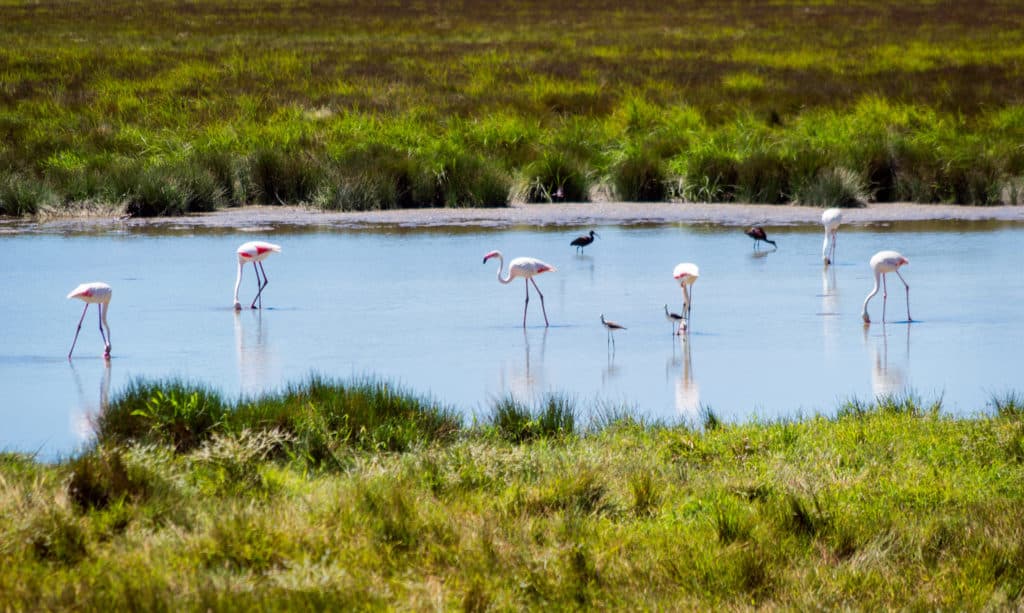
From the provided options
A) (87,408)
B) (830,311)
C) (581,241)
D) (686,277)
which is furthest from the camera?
(581,241)

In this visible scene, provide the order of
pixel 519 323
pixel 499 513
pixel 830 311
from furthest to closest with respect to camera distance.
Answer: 1. pixel 830 311
2. pixel 519 323
3. pixel 499 513

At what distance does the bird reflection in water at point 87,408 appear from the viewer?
7652mm

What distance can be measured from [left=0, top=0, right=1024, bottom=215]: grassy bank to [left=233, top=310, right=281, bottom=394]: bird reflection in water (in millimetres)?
9353

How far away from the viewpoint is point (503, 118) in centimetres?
2662

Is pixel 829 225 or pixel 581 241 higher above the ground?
pixel 829 225

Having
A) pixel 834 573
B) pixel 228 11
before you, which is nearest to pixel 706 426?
pixel 834 573

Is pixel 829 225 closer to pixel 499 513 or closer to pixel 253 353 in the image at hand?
pixel 253 353

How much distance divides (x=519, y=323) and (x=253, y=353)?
8.34ft

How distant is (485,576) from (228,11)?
59.1m

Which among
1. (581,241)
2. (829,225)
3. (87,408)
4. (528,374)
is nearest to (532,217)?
(581,241)

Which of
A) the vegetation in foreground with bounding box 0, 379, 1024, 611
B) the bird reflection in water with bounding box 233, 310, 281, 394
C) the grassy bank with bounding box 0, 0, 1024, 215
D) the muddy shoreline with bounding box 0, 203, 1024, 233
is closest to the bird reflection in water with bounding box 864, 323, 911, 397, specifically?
the vegetation in foreground with bounding box 0, 379, 1024, 611

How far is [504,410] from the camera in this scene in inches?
293

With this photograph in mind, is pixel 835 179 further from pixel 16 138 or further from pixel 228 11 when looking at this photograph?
pixel 228 11

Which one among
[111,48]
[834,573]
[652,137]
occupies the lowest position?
[834,573]
